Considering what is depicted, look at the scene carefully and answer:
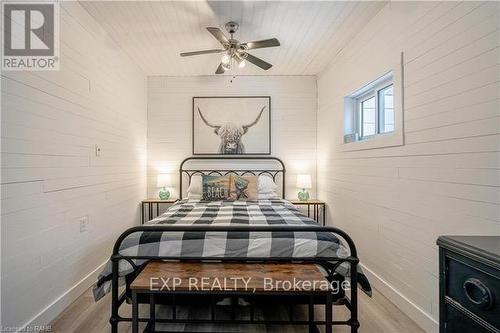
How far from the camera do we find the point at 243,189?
10.8 ft

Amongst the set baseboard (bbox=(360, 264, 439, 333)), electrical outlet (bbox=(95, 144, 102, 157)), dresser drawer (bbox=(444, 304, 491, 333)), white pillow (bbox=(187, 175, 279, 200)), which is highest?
electrical outlet (bbox=(95, 144, 102, 157))

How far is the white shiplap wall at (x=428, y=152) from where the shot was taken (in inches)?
55.0

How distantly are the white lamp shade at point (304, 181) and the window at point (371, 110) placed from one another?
34.7 inches

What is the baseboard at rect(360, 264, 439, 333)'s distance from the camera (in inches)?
68.8

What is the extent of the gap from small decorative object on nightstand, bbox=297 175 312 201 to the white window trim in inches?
29.9

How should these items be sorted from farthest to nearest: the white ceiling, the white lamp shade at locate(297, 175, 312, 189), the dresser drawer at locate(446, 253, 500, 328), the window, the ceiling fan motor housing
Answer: the white lamp shade at locate(297, 175, 312, 189) → the window → the ceiling fan motor housing → the white ceiling → the dresser drawer at locate(446, 253, 500, 328)

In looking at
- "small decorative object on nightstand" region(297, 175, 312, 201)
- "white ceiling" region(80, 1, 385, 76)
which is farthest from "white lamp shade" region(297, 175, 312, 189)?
"white ceiling" region(80, 1, 385, 76)

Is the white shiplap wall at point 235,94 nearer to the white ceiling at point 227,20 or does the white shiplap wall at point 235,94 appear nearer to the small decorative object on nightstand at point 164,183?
the small decorative object on nightstand at point 164,183

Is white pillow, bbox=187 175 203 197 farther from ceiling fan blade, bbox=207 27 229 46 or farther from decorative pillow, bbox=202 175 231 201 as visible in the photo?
ceiling fan blade, bbox=207 27 229 46

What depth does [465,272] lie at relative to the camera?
37.0 inches

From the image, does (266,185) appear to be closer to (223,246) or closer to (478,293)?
(223,246)

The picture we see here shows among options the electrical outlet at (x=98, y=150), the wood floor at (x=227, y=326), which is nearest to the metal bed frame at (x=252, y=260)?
the wood floor at (x=227, y=326)

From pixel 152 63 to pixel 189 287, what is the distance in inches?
124

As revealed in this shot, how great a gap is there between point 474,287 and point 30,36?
9.53 feet
